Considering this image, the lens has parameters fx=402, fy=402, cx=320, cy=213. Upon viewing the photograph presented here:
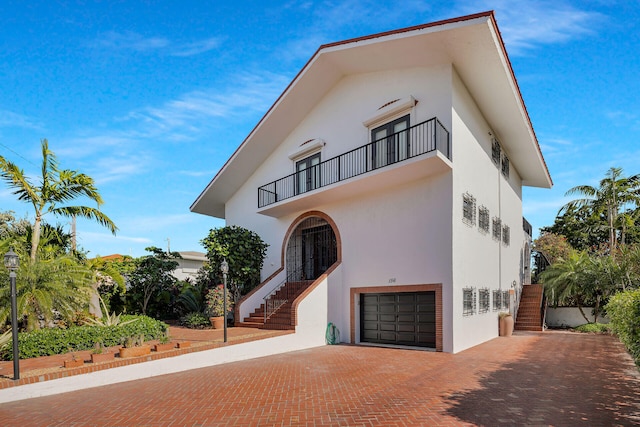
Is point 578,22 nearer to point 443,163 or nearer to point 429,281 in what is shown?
point 443,163

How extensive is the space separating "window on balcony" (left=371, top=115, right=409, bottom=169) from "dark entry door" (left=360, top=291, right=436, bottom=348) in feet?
15.0

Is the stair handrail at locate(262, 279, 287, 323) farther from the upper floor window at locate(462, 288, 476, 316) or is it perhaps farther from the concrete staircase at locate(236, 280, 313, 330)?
the upper floor window at locate(462, 288, 476, 316)

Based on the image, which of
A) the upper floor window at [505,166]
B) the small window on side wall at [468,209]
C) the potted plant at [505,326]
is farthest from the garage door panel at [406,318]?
the upper floor window at [505,166]

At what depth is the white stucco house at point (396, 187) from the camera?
12.1 meters

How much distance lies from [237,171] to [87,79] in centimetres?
884

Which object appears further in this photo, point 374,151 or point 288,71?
point 288,71

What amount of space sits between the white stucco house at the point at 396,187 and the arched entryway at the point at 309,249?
6 centimetres

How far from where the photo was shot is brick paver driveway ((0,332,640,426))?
241 inches

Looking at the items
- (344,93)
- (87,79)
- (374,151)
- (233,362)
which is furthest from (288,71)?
(233,362)

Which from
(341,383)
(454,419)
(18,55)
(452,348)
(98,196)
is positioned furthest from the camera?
(98,196)

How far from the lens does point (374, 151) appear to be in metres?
14.4

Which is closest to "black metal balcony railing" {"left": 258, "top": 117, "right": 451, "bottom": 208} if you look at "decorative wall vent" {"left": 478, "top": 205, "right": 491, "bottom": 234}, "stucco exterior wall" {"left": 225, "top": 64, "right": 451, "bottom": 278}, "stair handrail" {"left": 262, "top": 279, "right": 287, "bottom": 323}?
"stucco exterior wall" {"left": 225, "top": 64, "right": 451, "bottom": 278}

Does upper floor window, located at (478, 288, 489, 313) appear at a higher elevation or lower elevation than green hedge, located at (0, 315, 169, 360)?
higher

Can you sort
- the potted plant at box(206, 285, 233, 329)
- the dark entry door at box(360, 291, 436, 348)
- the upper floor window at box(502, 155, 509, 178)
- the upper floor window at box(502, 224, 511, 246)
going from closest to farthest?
the dark entry door at box(360, 291, 436, 348) < the potted plant at box(206, 285, 233, 329) < the upper floor window at box(502, 224, 511, 246) < the upper floor window at box(502, 155, 509, 178)
